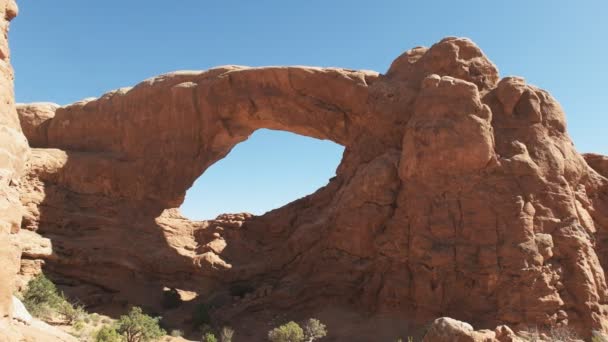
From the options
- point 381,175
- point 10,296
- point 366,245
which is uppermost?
point 381,175

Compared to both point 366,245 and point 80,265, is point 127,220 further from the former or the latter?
point 366,245

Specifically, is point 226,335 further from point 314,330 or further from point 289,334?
point 314,330

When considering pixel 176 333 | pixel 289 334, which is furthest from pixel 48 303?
pixel 289 334

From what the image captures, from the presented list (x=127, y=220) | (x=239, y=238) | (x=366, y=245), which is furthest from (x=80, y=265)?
(x=366, y=245)

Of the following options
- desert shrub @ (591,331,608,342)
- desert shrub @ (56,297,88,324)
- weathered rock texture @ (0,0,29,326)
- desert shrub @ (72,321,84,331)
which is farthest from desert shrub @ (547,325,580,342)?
desert shrub @ (56,297,88,324)

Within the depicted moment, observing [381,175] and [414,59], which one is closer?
[381,175]

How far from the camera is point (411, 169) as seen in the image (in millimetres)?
17953

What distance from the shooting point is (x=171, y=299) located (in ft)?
65.3

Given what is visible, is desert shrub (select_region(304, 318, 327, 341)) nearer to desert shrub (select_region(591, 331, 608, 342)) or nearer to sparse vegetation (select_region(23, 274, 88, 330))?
sparse vegetation (select_region(23, 274, 88, 330))

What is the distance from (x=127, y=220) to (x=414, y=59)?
15.2 m

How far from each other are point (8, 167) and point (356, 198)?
14.3 m

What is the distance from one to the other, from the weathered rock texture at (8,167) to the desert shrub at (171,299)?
583 inches

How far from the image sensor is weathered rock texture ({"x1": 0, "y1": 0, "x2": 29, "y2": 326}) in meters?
5.16

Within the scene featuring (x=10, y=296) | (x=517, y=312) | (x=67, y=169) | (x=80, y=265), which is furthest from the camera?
(x=67, y=169)
